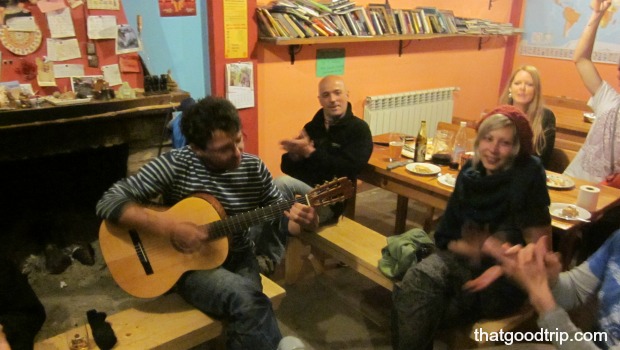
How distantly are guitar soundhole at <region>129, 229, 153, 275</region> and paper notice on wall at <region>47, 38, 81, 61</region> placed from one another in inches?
58.6

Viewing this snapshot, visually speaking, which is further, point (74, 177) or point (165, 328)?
point (74, 177)

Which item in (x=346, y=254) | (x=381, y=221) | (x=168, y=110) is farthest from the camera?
(x=381, y=221)

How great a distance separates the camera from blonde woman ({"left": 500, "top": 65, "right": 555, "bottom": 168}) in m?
2.72

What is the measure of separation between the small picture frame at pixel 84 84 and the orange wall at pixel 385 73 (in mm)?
1062

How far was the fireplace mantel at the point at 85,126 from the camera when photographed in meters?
2.46

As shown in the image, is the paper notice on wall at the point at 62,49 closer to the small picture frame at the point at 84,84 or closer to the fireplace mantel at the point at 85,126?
the small picture frame at the point at 84,84

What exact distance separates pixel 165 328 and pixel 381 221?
7.31 ft

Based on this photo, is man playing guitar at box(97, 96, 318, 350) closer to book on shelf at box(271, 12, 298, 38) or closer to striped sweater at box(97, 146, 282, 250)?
striped sweater at box(97, 146, 282, 250)

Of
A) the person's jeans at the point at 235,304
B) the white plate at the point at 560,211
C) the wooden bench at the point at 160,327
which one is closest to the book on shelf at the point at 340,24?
the white plate at the point at 560,211

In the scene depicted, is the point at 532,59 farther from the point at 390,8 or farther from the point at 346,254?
the point at 346,254

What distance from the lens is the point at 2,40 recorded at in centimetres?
255

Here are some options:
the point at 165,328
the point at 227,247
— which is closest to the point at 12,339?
the point at 165,328

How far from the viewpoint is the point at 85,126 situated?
2.66 m

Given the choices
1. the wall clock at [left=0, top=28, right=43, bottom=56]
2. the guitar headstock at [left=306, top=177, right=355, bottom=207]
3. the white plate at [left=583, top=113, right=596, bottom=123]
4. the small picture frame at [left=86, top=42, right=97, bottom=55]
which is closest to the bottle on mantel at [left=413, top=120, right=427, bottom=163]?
the guitar headstock at [left=306, top=177, right=355, bottom=207]
